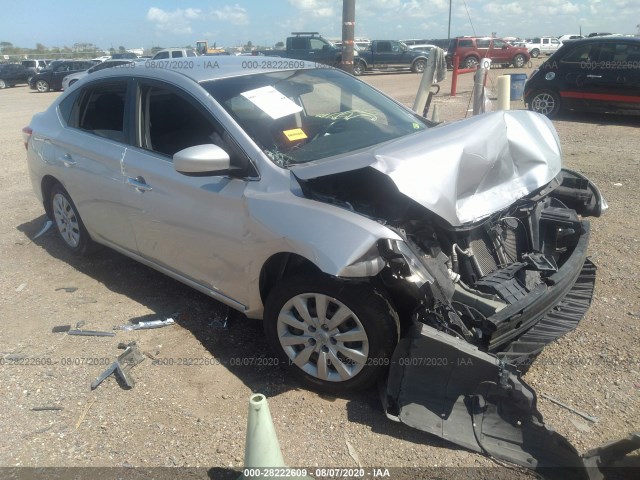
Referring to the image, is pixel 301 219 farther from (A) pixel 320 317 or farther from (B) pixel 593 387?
(B) pixel 593 387

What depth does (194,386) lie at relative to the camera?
332 cm

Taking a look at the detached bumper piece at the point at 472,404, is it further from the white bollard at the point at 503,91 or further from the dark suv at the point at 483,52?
the dark suv at the point at 483,52

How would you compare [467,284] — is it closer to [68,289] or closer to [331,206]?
[331,206]

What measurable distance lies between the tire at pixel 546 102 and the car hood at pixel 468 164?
8.66 metres

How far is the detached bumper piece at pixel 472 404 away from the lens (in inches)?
101

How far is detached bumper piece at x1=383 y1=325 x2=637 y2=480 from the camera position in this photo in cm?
257

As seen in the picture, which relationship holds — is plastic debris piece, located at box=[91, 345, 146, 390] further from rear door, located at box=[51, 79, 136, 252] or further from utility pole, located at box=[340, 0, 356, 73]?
utility pole, located at box=[340, 0, 356, 73]

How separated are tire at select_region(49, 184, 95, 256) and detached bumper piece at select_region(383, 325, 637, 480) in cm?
339

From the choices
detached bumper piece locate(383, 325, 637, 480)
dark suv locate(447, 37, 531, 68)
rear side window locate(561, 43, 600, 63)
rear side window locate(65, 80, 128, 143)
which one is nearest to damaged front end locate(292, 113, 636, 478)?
detached bumper piece locate(383, 325, 637, 480)

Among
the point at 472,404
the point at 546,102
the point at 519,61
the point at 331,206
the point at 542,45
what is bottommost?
the point at 472,404

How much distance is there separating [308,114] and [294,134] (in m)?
0.36

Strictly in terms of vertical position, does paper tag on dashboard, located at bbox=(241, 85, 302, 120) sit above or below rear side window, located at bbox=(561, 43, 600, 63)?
below

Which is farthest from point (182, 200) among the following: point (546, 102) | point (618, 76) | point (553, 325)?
point (546, 102)

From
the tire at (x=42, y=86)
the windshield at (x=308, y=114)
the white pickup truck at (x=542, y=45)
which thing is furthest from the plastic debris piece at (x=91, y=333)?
the white pickup truck at (x=542, y=45)
